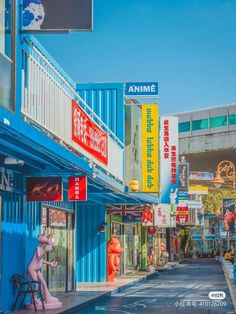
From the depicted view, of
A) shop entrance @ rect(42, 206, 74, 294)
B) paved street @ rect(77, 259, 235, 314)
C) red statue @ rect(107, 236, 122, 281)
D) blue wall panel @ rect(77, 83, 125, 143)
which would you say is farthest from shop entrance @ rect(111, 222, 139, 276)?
shop entrance @ rect(42, 206, 74, 294)

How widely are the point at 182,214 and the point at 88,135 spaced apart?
44.8m

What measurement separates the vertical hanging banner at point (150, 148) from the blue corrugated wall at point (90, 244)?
2276mm

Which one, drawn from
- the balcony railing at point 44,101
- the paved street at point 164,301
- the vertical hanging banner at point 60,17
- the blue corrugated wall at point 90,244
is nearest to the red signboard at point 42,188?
the balcony railing at point 44,101

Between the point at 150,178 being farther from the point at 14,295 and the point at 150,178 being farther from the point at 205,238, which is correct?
the point at 205,238

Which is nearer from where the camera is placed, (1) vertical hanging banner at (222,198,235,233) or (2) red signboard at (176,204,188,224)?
(1) vertical hanging banner at (222,198,235,233)

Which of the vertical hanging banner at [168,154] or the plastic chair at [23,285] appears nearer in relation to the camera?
the plastic chair at [23,285]

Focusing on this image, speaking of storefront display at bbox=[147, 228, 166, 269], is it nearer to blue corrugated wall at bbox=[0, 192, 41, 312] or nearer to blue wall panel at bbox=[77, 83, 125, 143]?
blue wall panel at bbox=[77, 83, 125, 143]

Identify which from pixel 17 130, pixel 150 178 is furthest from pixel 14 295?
pixel 150 178

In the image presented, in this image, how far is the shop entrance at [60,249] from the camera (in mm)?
20172

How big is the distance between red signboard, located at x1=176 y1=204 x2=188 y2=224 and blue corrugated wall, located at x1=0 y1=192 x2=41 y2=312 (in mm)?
41783

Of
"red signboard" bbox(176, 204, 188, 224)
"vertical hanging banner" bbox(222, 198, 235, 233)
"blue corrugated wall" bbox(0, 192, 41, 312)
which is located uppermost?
"red signboard" bbox(176, 204, 188, 224)

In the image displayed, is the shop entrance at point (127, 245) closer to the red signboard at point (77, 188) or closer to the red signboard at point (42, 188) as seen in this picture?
the red signboard at point (42, 188)

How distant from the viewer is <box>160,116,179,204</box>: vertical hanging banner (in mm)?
32812

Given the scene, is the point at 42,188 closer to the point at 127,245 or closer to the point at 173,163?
the point at 173,163
